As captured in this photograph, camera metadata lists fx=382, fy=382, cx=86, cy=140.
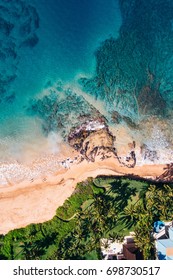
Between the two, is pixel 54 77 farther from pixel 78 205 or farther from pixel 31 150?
pixel 78 205

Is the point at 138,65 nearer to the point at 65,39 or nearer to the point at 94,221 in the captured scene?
the point at 65,39

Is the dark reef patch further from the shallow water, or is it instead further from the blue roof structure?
the blue roof structure

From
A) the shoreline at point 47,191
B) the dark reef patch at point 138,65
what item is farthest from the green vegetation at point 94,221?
the dark reef patch at point 138,65

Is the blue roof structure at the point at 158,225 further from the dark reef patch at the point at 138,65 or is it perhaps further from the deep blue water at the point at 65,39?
the deep blue water at the point at 65,39
